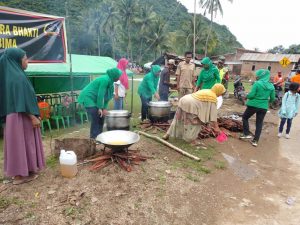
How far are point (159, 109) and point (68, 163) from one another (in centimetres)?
304

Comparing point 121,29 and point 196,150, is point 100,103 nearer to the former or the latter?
point 196,150

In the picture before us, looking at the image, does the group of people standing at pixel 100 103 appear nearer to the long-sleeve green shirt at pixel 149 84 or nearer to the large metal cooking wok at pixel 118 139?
the long-sleeve green shirt at pixel 149 84

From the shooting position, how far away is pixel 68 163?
12.1 feet

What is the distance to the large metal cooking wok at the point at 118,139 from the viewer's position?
4018mm

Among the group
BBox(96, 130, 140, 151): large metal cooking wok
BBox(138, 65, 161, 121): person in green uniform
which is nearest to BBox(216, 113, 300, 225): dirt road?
BBox(96, 130, 140, 151): large metal cooking wok

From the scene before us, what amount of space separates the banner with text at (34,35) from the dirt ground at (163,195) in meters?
2.97

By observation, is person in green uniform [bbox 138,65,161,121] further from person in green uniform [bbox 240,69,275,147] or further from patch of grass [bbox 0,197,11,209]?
patch of grass [bbox 0,197,11,209]

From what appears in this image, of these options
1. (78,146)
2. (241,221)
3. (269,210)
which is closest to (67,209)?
(78,146)

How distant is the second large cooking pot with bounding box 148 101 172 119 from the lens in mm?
6211

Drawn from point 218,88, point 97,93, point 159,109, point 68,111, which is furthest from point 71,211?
point 68,111

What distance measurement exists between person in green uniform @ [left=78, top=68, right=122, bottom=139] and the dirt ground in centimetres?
108

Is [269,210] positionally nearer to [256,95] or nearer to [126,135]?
[126,135]

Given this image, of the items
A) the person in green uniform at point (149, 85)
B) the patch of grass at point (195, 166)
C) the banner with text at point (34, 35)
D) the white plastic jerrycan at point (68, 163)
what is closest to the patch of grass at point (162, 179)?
the patch of grass at point (195, 166)

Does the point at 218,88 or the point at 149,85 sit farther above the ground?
the point at 218,88
